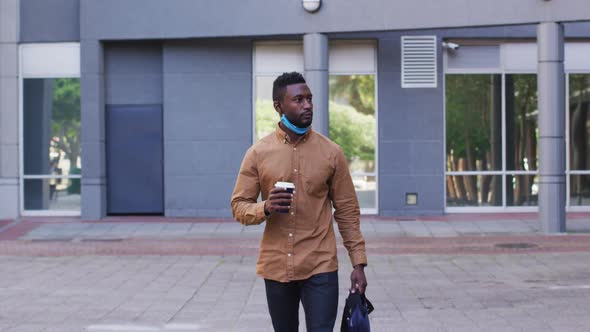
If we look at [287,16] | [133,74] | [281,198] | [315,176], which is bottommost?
[281,198]

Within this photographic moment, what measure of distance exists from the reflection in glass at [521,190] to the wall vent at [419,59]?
301cm

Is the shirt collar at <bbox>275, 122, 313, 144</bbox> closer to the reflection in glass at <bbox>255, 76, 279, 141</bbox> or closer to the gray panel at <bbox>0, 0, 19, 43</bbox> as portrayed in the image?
the reflection in glass at <bbox>255, 76, 279, 141</bbox>

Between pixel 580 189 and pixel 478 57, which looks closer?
pixel 478 57

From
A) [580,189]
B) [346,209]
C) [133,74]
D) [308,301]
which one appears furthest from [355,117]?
[308,301]

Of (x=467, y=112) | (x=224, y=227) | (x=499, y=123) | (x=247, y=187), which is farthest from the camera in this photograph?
(x=499, y=123)

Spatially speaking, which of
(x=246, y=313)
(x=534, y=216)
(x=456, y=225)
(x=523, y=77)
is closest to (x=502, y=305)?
(x=246, y=313)

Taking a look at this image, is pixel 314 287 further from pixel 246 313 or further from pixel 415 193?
pixel 415 193

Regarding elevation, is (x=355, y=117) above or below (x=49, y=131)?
above

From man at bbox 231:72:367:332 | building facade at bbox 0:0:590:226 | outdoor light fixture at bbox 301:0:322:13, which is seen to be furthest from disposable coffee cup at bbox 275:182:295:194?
building facade at bbox 0:0:590:226

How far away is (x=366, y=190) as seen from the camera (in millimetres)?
20312

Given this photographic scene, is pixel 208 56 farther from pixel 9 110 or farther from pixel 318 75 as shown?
pixel 9 110

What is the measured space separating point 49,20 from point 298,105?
16.7 m

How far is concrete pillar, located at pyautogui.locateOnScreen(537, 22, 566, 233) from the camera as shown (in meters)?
16.2

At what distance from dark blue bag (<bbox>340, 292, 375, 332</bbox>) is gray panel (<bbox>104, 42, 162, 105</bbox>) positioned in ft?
52.3
